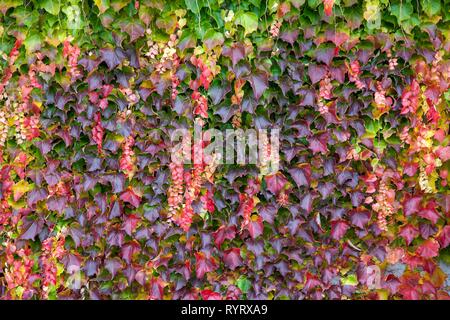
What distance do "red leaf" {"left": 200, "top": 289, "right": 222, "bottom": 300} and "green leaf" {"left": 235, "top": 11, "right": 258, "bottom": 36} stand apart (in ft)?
3.98

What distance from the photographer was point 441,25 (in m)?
2.14

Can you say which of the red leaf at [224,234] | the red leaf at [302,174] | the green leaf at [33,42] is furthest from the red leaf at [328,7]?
the green leaf at [33,42]

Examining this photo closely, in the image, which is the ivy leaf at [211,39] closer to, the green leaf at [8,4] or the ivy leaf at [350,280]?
the green leaf at [8,4]

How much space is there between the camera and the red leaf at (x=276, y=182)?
217 centimetres

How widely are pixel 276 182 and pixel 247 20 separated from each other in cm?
72

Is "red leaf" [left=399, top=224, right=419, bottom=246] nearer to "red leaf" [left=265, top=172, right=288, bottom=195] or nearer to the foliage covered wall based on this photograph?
the foliage covered wall

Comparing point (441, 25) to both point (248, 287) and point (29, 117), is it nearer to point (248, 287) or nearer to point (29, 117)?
point (248, 287)

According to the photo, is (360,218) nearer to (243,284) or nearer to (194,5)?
(243,284)

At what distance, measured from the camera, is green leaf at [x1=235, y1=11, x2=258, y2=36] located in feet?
6.73

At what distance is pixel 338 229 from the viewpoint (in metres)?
2.23

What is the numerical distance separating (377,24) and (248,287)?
1333mm

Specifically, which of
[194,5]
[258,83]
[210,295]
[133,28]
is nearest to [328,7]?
[258,83]

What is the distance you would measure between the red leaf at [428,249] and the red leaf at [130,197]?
52.5 inches

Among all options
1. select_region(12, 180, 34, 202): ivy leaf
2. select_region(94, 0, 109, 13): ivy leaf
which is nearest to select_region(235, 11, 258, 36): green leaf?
select_region(94, 0, 109, 13): ivy leaf
